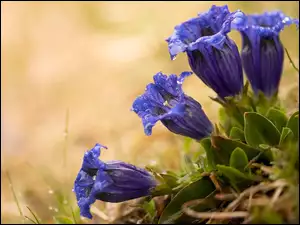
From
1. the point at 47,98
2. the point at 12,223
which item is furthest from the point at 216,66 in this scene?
the point at 47,98

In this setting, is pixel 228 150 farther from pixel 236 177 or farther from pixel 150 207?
pixel 150 207

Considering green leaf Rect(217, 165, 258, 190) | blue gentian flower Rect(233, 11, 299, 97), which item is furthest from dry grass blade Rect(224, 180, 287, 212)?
blue gentian flower Rect(233, 11, 299, 97)

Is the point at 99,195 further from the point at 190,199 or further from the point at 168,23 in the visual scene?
the point at 168,23

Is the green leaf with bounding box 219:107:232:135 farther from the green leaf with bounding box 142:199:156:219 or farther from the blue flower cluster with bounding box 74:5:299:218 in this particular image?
the green leaf with bounding box 142:199:156:219

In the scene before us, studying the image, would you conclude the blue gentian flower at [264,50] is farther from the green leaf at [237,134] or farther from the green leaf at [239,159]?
the green leaf at [239,159]

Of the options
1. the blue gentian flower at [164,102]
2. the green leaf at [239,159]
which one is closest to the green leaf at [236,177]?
the green leaf at [239,159]

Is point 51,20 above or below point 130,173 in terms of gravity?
above

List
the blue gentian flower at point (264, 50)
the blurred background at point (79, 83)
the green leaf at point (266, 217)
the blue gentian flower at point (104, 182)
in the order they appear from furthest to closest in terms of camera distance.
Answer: the blurred background at point (79, 83)
the blue gentian flower at point (264, 50)
the blue gentian flower at point (104, 182)
the green leaf at point (266, 217)
